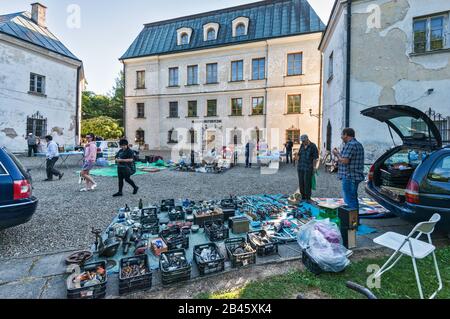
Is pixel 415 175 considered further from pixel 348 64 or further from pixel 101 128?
pixel 101 128

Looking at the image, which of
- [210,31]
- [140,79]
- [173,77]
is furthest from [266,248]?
[140,79]

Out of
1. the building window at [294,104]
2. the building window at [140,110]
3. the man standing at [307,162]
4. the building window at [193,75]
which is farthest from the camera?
the building window at [140,110]

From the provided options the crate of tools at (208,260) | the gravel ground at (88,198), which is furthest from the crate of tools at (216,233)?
the gravel ground at (88,198)

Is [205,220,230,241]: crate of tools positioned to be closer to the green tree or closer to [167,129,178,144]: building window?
[167,129,178,144]: building window

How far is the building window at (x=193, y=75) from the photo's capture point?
24875 millimetres

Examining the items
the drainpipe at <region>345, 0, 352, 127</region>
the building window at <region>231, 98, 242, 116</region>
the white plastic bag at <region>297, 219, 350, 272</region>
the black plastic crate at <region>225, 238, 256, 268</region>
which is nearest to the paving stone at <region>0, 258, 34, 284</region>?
the black plastic crate at <region>225, 238, 256, 268</region>

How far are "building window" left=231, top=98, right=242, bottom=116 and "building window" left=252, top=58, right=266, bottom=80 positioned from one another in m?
2.48

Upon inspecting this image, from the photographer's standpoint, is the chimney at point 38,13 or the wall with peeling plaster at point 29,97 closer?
the wall with peeling plaster at point 29,97

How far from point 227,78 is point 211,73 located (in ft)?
6.20

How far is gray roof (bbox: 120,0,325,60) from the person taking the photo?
21.3 meters

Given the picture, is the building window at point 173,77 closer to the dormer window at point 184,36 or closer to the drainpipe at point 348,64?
the dormer window at point 184,36

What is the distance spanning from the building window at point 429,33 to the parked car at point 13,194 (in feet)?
44.8

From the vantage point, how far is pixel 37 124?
19.0m
